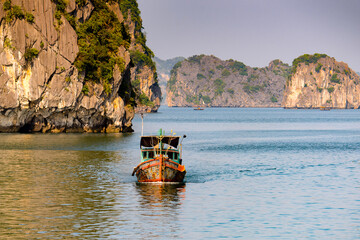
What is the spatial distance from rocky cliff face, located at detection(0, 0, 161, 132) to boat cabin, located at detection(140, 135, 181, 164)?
38106mm

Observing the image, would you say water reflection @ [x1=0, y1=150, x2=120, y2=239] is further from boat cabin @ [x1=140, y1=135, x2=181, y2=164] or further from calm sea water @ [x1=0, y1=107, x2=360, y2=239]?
boat cabin @ [x1=140, y1=135, x2=181, y2=164]

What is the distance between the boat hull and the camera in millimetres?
37375

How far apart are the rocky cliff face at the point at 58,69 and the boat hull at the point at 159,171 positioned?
41.5 m

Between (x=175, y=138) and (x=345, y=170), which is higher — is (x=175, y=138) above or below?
above

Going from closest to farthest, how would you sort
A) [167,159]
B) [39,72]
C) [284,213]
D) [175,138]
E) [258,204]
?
1. [284,213]
2. [258,204]
3. [167,159]
4. [175,138]
5. [39,72]

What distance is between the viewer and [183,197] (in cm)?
3281

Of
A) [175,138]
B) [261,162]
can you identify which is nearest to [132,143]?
[261,162]

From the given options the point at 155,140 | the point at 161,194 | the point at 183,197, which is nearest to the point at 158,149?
the point at 155,140

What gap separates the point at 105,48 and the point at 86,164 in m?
36.6

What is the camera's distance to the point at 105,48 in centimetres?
8162

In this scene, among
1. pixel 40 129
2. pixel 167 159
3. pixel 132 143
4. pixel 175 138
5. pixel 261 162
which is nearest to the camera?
pixel 167 159

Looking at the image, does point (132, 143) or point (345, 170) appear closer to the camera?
point (345, 170)

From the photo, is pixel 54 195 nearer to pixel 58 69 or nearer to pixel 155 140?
pixel 155 140

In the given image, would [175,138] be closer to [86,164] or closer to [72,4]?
[86,164]
